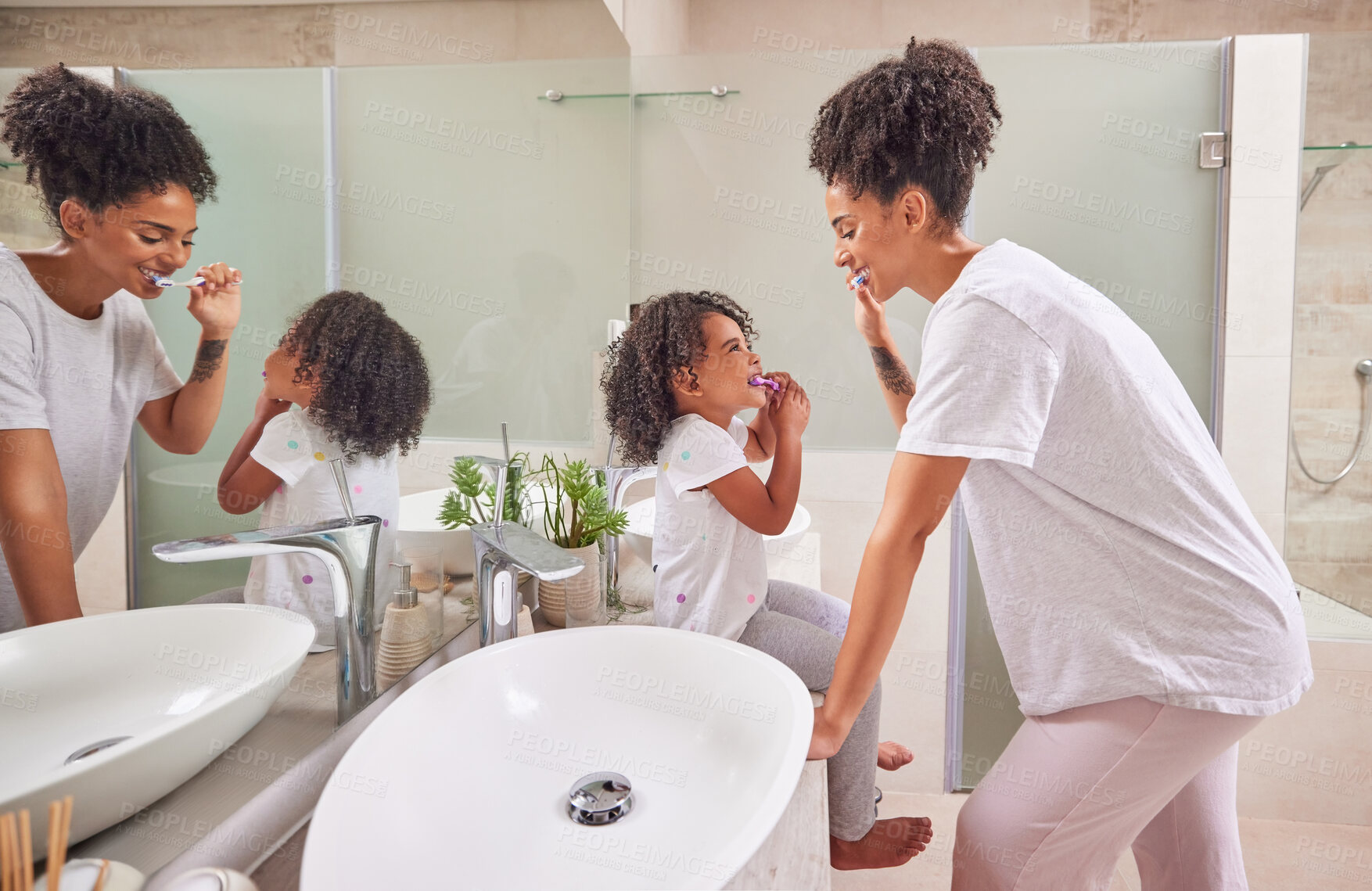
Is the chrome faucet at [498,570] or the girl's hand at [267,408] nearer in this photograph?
the girl's hand at [267,408]

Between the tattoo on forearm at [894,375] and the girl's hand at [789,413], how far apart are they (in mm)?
294

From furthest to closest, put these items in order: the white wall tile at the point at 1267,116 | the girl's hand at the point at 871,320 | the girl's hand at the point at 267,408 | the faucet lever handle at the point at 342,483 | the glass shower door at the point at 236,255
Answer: the white wall tile at the point at 1267,116 → the girl's hand at the point at 871,320 → the faucet lever handle at the point at 342,483 → the girl's hand at the point at 267,408 → the glass shower door at the point at 236,255

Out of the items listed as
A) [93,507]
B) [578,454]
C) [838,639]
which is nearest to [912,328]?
[578,454]

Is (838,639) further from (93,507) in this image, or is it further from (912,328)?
(912,328)

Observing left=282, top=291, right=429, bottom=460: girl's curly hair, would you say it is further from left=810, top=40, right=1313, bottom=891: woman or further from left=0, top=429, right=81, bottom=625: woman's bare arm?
left=810, top=40, right=1313, bottom=891: woman

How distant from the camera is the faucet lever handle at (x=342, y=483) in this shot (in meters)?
0.74

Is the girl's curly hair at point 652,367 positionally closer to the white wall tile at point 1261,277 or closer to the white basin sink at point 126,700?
the white basin sink at point 126,700

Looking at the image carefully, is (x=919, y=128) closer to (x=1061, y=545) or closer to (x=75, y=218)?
(x=1061, y=545)

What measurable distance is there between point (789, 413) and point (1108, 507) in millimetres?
453

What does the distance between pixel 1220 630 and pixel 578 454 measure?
96 cm

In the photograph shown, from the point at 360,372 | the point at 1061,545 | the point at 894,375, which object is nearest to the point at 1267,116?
the point at 894,375

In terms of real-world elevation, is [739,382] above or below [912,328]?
below

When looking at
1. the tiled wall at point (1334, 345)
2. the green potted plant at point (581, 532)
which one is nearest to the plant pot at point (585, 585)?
the green potted plant at point (581, 532)

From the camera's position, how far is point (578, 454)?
1379mm
